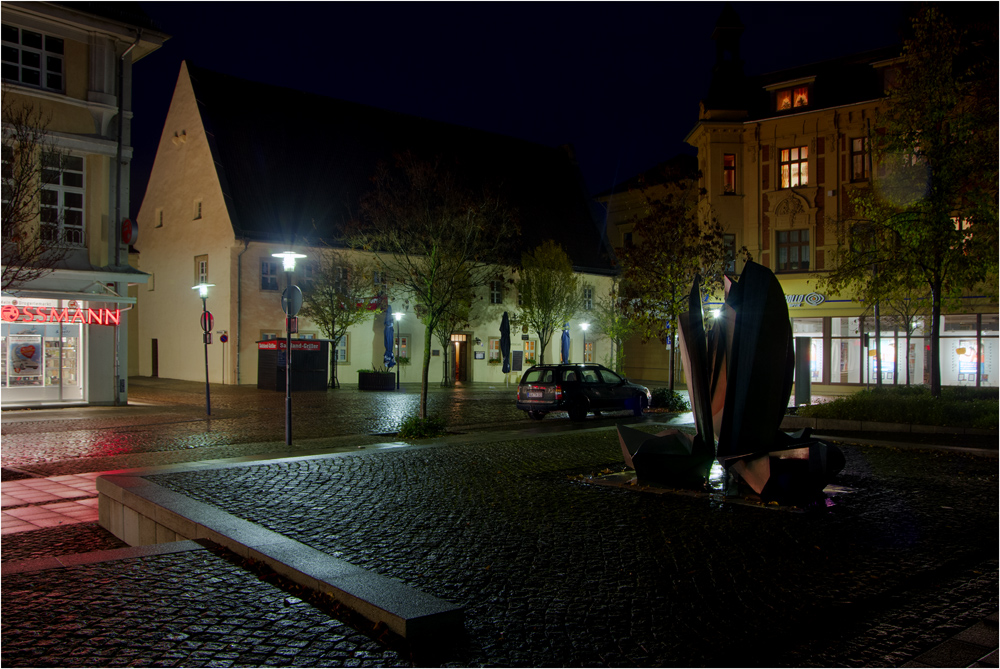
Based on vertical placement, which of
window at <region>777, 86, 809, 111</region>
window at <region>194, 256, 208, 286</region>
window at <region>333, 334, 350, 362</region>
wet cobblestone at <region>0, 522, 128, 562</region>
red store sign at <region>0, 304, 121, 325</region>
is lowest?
wet cobblestone at <region>0, 522, 128, 562</region>

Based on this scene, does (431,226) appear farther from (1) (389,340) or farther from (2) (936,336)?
(1) (389,340)

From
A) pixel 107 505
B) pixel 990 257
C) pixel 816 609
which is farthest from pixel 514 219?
pixel 816 609

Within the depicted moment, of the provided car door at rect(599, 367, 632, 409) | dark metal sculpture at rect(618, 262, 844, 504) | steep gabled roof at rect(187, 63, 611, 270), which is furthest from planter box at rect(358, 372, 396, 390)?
dark metal sculpture at rect(618, 262, 844, 504)

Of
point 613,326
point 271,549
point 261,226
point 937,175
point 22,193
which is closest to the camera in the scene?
point 271,549

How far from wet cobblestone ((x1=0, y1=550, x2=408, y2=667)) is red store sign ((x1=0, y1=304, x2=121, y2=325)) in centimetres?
1876

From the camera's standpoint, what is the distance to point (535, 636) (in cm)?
446

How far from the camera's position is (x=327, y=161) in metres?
40.7

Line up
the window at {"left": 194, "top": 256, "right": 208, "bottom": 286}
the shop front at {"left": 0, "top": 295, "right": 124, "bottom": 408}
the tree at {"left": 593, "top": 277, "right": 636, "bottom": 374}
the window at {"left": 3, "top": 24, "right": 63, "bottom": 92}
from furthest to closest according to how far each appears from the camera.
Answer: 1. the tree at {"left": 593, "top": 277, "right": 636, "bottom": 374}
2. the window at {"left": 194, "top": 256, "right": 208, "bottom": 286}
3. the shop front at {"left": 0, "top": 295, "right": 124, "bottom": 408}
4. the window at {"left": 3, "top": 24, "right": 63, "bottom": 92}

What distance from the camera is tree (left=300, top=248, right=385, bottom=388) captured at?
33.8 metres

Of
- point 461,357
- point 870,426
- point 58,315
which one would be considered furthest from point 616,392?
point 461,357

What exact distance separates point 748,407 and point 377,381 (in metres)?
25.5

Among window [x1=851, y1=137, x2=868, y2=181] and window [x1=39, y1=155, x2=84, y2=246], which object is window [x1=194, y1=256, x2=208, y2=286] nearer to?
window [x1=39, y1=155, x2=84, y2=246]

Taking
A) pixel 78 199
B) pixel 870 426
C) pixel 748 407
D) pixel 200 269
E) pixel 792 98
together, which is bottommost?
pixel 870 426

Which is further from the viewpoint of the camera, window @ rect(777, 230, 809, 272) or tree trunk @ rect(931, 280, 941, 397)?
window @ rect(777, 230, 809, 272)
